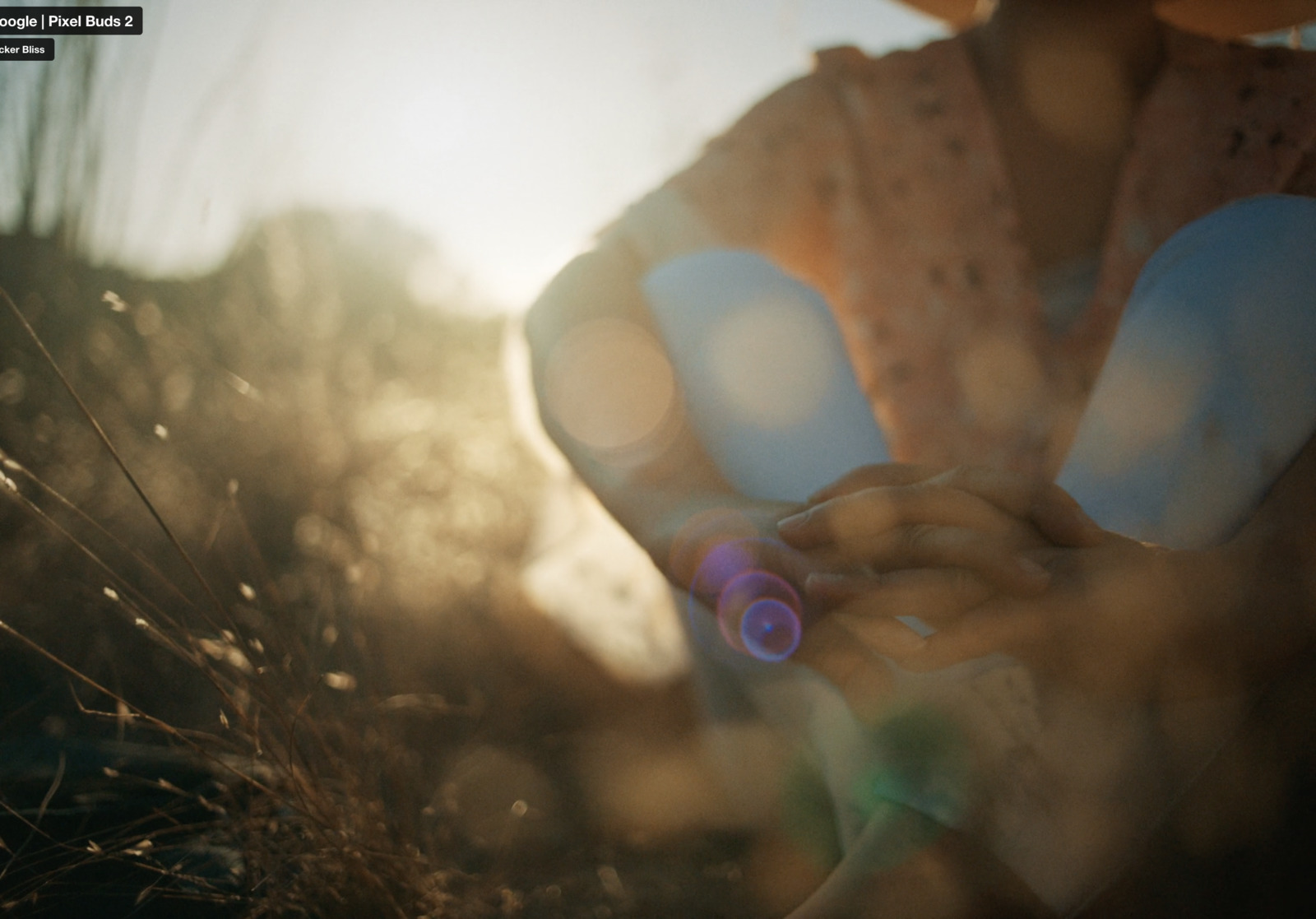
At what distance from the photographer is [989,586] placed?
2.03ft

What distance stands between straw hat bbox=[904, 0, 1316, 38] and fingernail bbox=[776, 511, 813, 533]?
1.00 m

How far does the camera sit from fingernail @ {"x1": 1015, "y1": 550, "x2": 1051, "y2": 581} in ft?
1.93

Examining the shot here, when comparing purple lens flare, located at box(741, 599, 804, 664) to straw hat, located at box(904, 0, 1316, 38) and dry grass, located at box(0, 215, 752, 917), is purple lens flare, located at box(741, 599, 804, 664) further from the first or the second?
straw hat, located at box(904, 0, 1316, 38)

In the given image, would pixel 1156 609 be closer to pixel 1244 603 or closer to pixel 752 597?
pixel 1244 603

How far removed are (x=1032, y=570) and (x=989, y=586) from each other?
41 mm

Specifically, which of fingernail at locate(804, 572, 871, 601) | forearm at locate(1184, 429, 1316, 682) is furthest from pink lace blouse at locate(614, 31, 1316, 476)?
fingernail at locate(804, 572, 871, 601)

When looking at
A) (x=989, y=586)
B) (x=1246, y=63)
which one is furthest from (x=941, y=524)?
(x=1246, y=63)

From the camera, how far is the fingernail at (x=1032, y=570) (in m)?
0.59

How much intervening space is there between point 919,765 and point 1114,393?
44 centimetres

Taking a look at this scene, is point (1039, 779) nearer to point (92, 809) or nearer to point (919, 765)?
point (919, 765)

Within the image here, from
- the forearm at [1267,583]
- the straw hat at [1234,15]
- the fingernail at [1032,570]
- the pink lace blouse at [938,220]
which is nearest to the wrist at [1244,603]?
the forearm at [1267,583]

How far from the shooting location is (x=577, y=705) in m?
1.38

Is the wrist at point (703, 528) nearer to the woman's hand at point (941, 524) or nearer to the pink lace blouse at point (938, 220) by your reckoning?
the woman's hand at point (941, 524)

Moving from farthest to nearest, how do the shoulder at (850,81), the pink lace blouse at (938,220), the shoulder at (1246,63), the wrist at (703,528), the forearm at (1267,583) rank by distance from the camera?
1. the shoulder at (850,81)
2. the pink lace blouse at (938,220)
3. the shoulder at (1246,63)
4. the wrist at (703,528)
5. the forearm at (1267,583)
